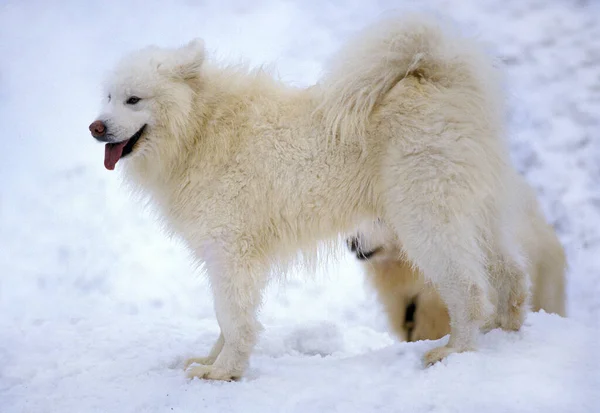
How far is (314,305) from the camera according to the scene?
6.91 metres

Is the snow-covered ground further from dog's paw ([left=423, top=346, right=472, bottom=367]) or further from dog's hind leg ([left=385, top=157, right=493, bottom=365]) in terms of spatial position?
dog's hind leg ([left=385, top=157, right=493, bottom=365])

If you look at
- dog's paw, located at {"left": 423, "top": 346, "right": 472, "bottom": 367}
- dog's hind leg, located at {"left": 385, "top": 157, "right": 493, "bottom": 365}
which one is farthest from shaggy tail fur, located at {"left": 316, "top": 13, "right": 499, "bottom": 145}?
dog's paw, located at {"left": 423, "top": 346, "right": 472, "bottom": 367}

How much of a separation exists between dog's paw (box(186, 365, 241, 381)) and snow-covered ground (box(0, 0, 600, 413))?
107 millimetres

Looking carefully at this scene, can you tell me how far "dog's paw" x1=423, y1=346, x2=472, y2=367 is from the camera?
12.4ft

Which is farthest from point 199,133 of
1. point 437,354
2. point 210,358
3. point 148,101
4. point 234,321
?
point 437,354

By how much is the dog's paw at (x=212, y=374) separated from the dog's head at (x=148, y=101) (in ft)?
4.94

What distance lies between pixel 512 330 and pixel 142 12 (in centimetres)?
788

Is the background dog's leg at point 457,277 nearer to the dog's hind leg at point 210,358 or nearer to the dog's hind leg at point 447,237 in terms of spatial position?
the dog's hind leg at point 447,237

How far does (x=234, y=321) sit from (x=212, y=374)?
14.6 inches

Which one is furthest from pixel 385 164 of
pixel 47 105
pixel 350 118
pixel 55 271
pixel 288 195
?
pixel 47 105

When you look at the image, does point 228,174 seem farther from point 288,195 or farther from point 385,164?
point 385,164

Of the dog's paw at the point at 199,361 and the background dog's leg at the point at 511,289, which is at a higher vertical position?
the background dog's leg at the point at 511,289

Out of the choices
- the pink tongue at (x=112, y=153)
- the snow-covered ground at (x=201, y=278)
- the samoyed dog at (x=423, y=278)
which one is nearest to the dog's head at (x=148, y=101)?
the pink tongue at (x=112, y=153)

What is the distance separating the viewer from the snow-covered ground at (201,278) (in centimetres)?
354
